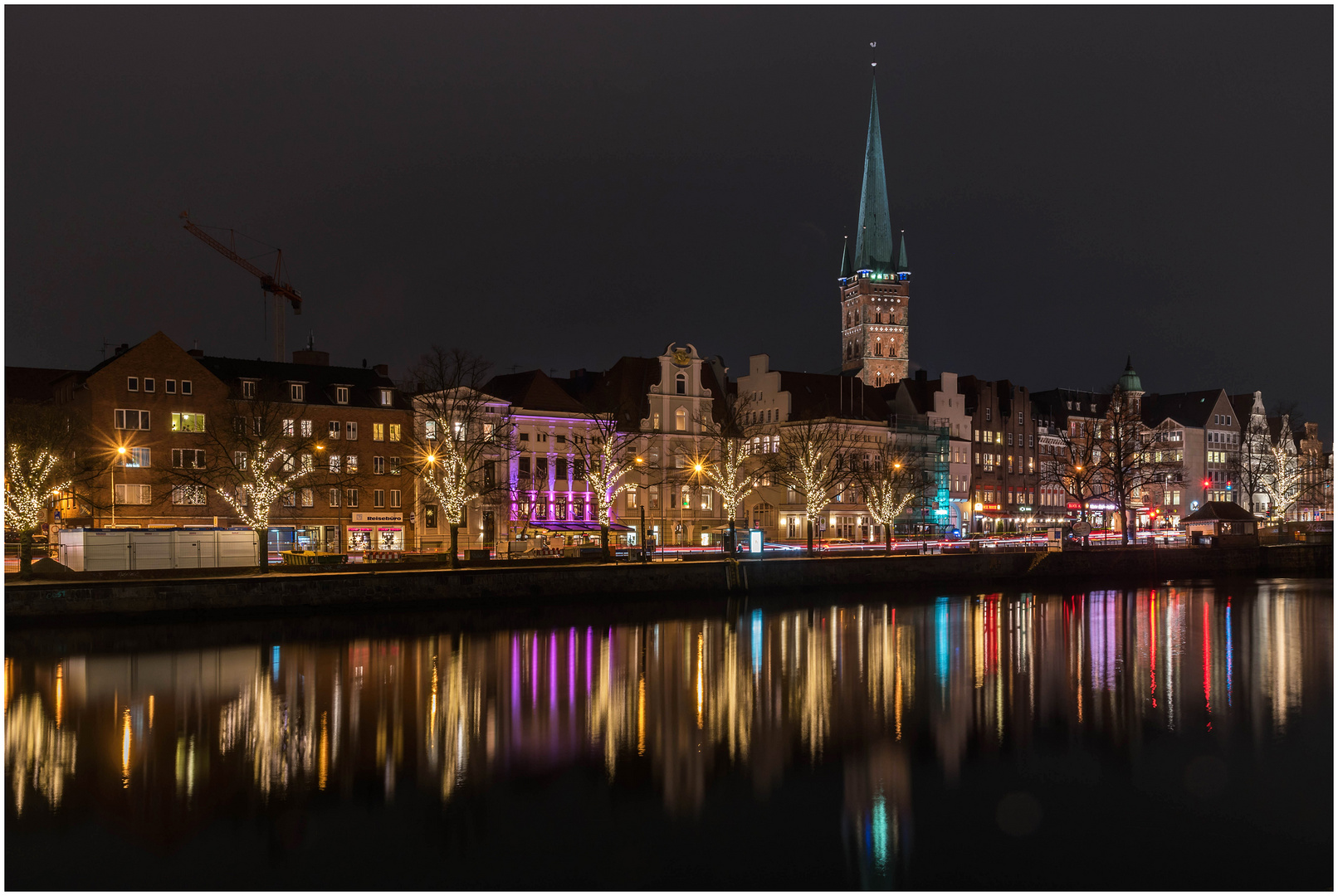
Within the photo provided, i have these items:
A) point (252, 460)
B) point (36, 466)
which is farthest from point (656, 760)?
point (36, 466)

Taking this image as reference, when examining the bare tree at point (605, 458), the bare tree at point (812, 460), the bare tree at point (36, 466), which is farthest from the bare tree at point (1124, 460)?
the bare tree at point (36, 466)

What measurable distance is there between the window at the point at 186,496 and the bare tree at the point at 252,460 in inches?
2.0

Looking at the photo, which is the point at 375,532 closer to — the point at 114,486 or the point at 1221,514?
the point at 114,486

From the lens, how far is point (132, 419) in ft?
236

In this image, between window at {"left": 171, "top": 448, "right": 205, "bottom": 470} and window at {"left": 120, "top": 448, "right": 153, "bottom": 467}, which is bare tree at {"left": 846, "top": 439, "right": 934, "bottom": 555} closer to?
window at {"left": 171, "top": 448, "right": 205, "bottom": 470}

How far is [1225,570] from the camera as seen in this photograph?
88375 mm

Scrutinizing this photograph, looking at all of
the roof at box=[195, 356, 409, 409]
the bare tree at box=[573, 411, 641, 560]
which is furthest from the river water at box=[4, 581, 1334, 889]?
the roof at box=[195, 356, 409, 409]

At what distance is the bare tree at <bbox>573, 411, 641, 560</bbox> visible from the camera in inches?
2901

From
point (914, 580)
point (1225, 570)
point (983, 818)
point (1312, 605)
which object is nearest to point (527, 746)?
point (983, 818)

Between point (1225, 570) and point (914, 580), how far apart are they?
31.9m

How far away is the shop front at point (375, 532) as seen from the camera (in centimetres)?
7962

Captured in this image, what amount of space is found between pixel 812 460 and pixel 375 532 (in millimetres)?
31383

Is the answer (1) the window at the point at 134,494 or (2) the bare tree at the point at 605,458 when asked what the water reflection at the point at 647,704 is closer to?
(2) the bare tree at the point at 605,458

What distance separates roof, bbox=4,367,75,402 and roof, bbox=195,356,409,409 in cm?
1117
